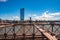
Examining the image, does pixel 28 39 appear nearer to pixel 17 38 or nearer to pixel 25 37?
pixel 25 37

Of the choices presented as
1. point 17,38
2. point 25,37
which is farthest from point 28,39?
point 17,38

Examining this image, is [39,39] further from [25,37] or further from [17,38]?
[17,38]

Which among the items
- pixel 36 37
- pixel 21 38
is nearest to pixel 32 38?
pixel 36 37

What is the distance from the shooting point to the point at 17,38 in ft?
53.3

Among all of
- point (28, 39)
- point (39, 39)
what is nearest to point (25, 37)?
point (28, 39)

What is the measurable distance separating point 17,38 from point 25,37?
1093 mm

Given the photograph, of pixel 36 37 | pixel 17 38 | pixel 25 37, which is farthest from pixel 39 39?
pixel 17 38

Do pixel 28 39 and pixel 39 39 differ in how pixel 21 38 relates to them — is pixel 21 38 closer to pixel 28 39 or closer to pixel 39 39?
pixel 28 39

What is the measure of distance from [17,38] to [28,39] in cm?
143

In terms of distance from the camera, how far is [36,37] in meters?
15.7

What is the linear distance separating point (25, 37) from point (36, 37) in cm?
134

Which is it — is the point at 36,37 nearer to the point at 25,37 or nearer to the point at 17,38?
the point at 25,37

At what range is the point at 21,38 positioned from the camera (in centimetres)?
1622

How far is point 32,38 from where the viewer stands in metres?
15.5
